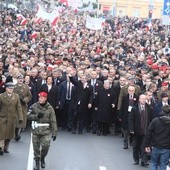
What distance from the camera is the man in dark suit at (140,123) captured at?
1294cm

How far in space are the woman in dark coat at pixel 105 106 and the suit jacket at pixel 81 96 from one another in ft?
0.97

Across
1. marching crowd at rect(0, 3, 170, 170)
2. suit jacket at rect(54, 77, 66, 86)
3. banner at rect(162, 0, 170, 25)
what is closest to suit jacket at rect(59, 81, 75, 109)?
marching crowd at rect(0, 3, 170, 170)

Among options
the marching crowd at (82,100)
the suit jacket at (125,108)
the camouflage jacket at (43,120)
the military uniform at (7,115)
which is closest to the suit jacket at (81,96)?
the marching crowd at (82,100)

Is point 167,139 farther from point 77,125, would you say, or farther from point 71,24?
point 71,24

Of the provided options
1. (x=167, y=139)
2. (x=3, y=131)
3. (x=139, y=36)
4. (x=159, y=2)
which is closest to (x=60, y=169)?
(x=3, y=131)

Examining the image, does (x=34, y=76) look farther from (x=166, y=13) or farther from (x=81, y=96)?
(x=166, y=13)

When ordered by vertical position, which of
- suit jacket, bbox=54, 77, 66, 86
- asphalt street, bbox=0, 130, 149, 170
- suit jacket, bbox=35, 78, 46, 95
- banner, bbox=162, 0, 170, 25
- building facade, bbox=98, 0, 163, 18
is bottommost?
asphalt street, bbox=0, 130, 149, 170

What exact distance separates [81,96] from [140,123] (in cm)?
358

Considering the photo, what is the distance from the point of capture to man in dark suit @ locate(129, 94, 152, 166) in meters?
12.9

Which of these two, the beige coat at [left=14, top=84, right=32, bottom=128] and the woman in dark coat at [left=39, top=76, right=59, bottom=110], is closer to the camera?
the beige coat at [left=14, top=84, right=32, bottom=128]

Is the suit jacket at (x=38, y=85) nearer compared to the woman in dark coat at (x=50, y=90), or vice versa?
the woman in dark coat at (x=50, y=90)

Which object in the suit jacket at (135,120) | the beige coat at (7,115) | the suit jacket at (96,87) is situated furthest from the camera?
the suit jacket at (96,87)

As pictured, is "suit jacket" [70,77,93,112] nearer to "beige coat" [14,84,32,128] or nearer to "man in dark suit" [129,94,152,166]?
"beige coat" [14,84,32,128]

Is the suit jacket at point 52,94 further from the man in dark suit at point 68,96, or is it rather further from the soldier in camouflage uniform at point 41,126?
the soldier in camouflage uniform at point 41,126
